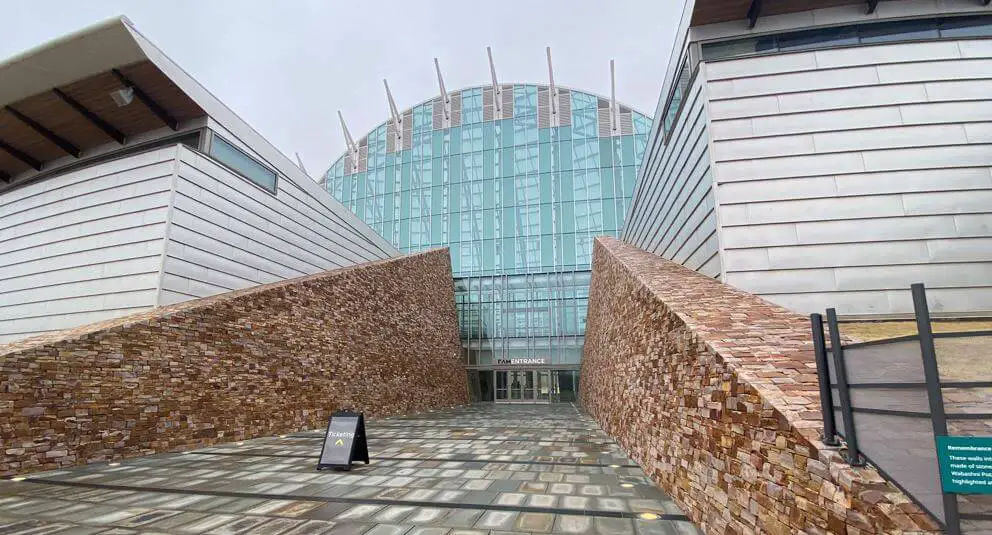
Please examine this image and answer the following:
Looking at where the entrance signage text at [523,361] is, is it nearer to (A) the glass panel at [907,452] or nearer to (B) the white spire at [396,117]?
(B) the white spire at [396,117]

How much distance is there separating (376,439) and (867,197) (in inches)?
510

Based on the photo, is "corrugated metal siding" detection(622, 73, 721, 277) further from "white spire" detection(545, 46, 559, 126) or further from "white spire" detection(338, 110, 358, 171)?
"white spire" detection(338, 110, 358, 171)

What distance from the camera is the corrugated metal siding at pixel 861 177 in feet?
31.6

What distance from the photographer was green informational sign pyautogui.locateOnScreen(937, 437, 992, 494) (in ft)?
7.18

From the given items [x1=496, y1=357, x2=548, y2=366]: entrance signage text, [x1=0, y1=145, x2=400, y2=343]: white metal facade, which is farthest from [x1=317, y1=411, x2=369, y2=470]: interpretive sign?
[x1=496, y1=357, x2=548, y2=366]: entrance signage text

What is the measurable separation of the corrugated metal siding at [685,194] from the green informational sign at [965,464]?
333 inches

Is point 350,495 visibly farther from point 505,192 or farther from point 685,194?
point 505,192

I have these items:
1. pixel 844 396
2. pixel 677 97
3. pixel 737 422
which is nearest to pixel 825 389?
pixel 844 396

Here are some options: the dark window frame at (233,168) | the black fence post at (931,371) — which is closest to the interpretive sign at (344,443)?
the black fence post at (931,371)

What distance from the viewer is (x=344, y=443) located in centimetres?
856

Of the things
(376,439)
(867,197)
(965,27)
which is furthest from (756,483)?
(965,27)

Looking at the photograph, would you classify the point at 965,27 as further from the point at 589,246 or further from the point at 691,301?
the point at 589,246

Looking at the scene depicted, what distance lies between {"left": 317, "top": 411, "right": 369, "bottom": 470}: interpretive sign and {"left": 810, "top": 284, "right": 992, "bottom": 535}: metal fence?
24.4 ft

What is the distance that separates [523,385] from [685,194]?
23098 mm
